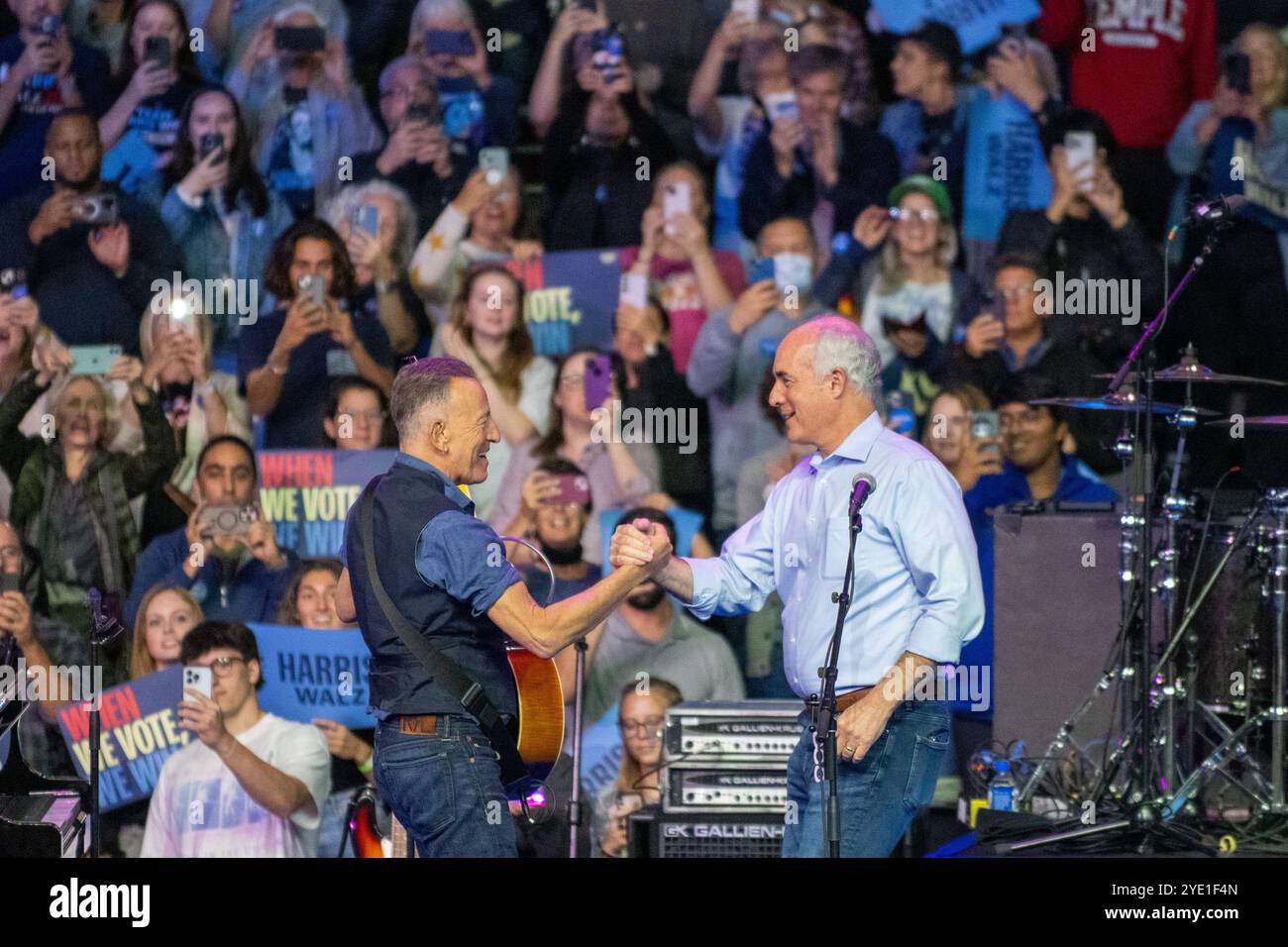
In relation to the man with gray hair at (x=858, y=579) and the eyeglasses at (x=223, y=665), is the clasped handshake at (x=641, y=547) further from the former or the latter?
the eyeglasses at (x=223, y=665)

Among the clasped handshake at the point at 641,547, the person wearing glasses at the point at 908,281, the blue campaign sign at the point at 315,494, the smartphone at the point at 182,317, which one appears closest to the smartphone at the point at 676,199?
the person wearing glasses at the point at 908,281

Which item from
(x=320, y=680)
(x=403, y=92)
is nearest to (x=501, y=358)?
(x=403, y=92)

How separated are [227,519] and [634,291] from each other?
2.33 meters

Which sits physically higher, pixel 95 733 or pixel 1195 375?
pixel 1195 375

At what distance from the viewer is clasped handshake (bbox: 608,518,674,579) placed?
14.5ft

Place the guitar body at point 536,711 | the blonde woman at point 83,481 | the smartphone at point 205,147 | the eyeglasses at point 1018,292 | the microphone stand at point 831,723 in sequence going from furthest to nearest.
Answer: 1. the smartphone at point 205,147
2. the blonde woman at point 83,481
3. the eyeglasses at point 1018,292
4. the guitar body at point 536,711
5. the microphone stand at point 831,723

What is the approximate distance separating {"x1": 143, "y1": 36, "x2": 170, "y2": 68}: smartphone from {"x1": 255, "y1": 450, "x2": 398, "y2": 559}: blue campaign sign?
2.20 meters

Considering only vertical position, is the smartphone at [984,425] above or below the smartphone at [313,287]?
below

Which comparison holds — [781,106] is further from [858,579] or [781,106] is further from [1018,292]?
[858,579]

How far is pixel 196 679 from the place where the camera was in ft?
25.9

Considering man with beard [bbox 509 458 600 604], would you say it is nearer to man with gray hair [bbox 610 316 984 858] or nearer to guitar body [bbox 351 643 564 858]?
guitar body [bbox 351 643 564 858]

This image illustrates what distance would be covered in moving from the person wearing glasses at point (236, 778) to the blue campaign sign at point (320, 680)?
0.26ft

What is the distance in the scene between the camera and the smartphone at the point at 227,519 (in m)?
8.22
